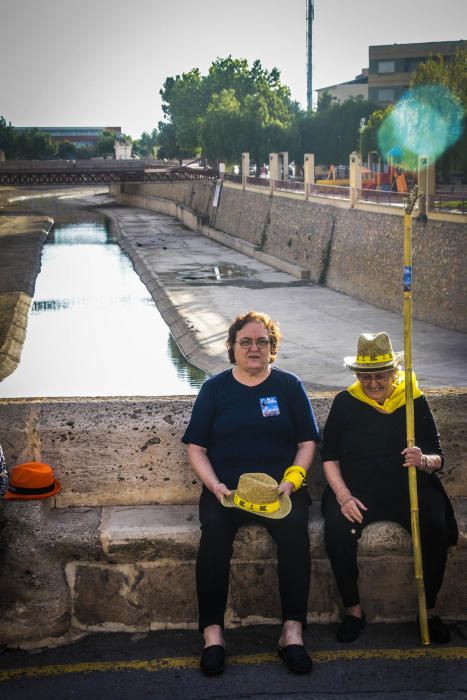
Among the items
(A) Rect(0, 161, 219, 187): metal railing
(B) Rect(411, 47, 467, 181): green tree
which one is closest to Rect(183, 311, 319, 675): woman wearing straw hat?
(B) Rect(411, 47, 467, 181): green tree

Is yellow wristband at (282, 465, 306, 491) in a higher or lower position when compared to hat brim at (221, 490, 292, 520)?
higher

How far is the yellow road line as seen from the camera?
479 centimetres

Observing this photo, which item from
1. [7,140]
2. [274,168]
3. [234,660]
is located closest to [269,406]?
[234,660]

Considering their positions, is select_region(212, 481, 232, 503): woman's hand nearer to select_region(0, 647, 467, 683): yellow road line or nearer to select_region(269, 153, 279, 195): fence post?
select_region(0, 647, 467, 683): yellow road line

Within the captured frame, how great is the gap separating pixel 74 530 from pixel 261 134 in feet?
223

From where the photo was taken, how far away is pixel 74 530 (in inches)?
211

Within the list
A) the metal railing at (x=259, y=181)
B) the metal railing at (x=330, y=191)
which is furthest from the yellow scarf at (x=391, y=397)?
the metal railing at (x=259, y=181)

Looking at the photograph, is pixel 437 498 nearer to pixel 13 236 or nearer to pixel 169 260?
pixel 169 260

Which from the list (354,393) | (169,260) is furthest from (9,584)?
(169,260)

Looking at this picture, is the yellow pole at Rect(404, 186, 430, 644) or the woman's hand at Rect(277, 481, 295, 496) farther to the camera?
the woman's hand at Rect(277, 481, 295, 496)

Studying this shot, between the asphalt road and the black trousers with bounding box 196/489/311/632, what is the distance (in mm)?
209

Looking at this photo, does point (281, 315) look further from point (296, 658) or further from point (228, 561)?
point (296, 658)

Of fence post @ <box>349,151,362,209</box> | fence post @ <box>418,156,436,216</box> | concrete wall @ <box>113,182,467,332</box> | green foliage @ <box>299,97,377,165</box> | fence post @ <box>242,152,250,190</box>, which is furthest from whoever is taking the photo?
green foliage @ <box>299,97,377,165</box>

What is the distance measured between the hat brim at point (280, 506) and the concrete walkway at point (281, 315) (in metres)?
18.8
